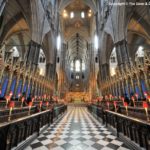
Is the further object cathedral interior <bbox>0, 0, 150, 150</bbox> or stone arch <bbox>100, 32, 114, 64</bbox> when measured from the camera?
stone arch <bbox>100, 32, 114, 64</bbox>

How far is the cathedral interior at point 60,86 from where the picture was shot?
294 centimetres

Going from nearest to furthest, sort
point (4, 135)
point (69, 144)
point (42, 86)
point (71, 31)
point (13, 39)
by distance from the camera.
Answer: point (4, 135)
point (69, 144)
point (42, 86)
point (13, 39)
point (71, 31)

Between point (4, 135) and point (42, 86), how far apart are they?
9.99 meters

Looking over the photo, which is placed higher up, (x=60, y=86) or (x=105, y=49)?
(x=105, y=49)

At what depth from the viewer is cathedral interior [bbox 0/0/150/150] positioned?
9.65 ft

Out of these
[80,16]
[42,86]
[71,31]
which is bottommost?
[42,86]

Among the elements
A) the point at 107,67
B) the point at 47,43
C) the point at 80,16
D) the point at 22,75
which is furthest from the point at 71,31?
the point at 22,75

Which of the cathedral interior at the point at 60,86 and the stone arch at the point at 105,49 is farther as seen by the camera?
the stone arch at the point at 105,49

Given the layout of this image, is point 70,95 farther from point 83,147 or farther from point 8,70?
point 83,147

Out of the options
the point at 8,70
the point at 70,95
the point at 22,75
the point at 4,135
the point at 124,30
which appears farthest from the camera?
the point at 70,95

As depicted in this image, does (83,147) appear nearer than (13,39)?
Yes

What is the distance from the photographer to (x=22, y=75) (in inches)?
312

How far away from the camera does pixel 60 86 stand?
2209 centimetres

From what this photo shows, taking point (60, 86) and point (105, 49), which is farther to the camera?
point (60, 86)
